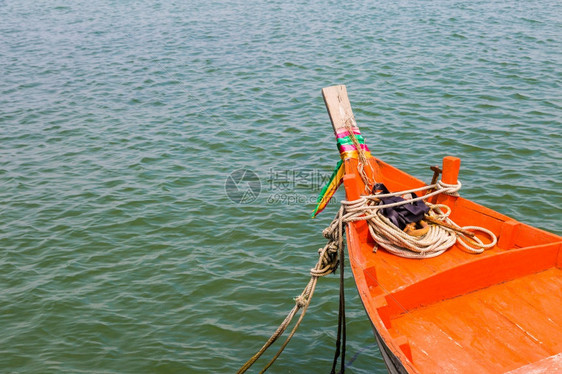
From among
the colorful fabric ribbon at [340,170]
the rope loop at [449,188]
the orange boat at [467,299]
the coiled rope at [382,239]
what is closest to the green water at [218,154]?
the coiled rope at [382,239]

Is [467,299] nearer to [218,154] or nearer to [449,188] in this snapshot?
[449,188]

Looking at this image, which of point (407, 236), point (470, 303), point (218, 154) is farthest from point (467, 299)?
point (218, 154)

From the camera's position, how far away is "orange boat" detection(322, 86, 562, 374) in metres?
4.23

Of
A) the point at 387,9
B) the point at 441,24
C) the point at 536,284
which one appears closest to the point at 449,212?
the point at 536,284

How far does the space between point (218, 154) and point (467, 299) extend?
23.6 feet

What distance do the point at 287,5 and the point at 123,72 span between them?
9145 millimetres

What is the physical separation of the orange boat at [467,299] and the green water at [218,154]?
1.70m

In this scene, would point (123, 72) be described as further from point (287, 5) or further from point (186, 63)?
point (287, 5)

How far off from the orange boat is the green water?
5.59 ft

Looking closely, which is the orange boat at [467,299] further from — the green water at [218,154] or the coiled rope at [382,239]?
the green water at [218,154]

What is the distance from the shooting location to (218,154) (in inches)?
445

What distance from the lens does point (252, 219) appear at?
30.2 feet

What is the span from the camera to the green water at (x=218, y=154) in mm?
6988

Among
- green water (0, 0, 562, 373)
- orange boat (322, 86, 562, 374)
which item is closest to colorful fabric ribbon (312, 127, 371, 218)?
orange boat (322, 86, 562, 374)
